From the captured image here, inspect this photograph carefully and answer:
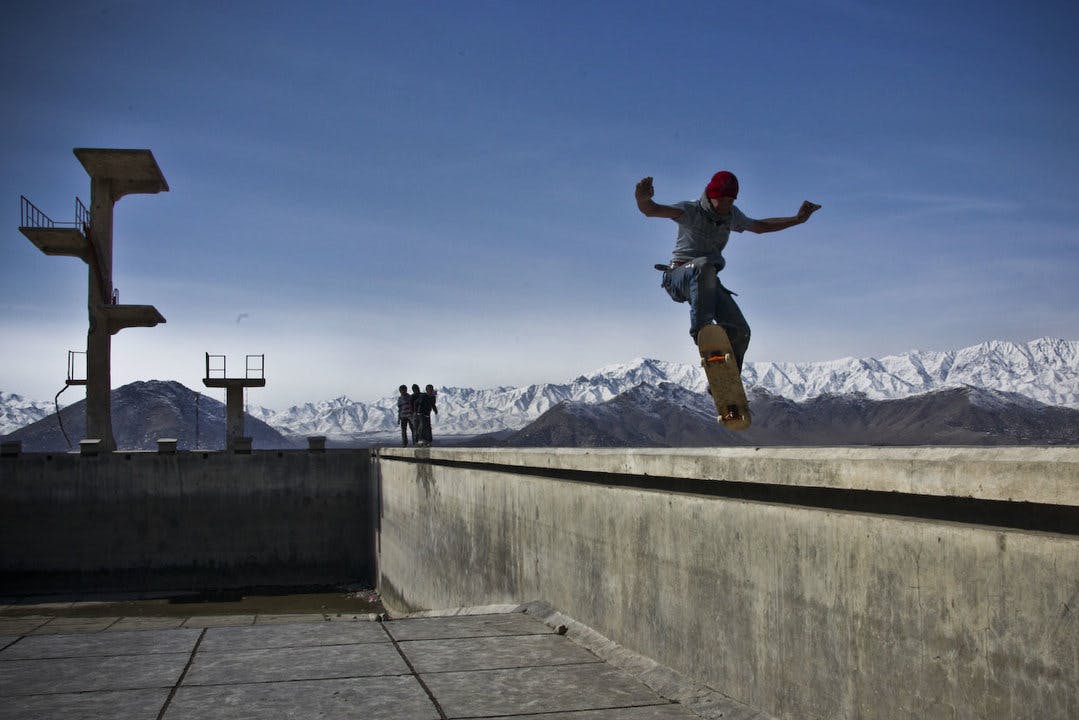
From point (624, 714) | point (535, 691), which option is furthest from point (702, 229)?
point (624, 714)

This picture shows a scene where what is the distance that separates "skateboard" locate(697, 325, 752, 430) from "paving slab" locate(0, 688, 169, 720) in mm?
3581

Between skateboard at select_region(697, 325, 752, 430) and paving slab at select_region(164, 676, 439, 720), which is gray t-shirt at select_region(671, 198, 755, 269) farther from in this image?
paving slab at select_region(164, 676, 439, 720)

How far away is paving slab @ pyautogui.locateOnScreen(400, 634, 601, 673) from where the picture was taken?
508 cm

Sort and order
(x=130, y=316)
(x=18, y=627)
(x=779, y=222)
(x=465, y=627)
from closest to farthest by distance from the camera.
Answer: (x=465, y=627)
(x=779, y=222)
(x=18, y=627)
(x=130, y=316)

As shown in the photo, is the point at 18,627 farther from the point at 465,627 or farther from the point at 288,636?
the point at 465,627

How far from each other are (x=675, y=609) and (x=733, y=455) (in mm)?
1020

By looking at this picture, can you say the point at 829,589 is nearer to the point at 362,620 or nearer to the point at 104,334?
the point at 362,620

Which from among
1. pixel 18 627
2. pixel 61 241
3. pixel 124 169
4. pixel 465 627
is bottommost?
pixel 18 627

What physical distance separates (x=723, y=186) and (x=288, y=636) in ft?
13.0

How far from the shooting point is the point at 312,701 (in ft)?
14.1

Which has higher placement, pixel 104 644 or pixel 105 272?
pixel 105 272

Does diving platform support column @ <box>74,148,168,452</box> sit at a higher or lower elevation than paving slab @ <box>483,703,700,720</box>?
→ higher

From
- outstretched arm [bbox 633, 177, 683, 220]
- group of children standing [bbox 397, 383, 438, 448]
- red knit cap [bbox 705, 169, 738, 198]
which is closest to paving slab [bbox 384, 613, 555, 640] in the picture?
outstretched arm [bbox 633, 177, 683, 220]

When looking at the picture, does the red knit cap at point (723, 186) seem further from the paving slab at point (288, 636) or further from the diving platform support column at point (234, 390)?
the diving platform support column at point (234, 390)
